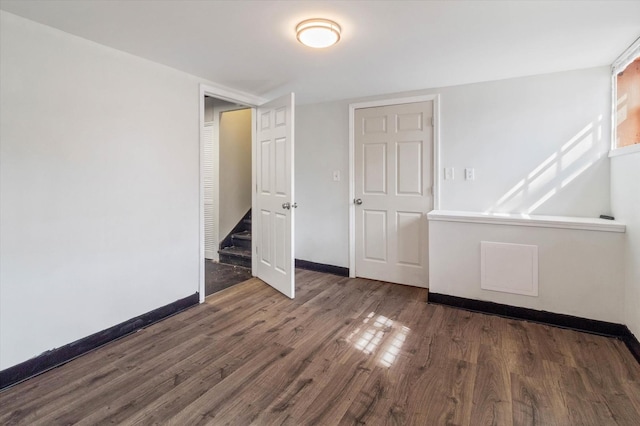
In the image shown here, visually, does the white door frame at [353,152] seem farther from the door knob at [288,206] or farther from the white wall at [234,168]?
the white wall at [234,168]

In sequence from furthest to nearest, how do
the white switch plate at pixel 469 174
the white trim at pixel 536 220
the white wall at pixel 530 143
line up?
the white switch plate at pixel 469 174 → the white wall at pixel 530 143 → the white trim at pixel 536 220

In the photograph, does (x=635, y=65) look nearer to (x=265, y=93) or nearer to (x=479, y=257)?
(x=479, y=257)

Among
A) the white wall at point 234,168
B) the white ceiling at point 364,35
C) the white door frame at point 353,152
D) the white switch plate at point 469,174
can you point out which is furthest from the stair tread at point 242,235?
the white switch plate at point 469,174

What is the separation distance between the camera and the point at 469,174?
3.25 metres

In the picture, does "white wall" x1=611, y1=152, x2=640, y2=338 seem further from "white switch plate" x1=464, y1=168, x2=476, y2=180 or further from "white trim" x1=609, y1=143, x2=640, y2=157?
"white switch plate" x1=464, y1=168, x2=476, y2=180

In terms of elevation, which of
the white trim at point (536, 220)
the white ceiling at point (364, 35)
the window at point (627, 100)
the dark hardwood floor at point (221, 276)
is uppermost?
the white ceiling at point (364, 35)

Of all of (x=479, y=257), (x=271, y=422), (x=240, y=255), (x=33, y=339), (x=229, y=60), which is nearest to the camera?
(x=271, y=422)

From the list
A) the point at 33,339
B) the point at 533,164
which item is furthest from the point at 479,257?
the point at 33,339

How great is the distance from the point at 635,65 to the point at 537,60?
614 mm

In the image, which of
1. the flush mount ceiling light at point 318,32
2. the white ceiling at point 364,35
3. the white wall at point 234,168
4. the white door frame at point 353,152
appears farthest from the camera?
the white wall at point 234,168

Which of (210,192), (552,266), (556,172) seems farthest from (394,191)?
(210,192)

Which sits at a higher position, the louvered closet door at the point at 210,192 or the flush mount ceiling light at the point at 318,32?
the flush mount ceiling light at the point at 318,32

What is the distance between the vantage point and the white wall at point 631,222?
7.20 ft

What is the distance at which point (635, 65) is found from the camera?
2.35 metres
